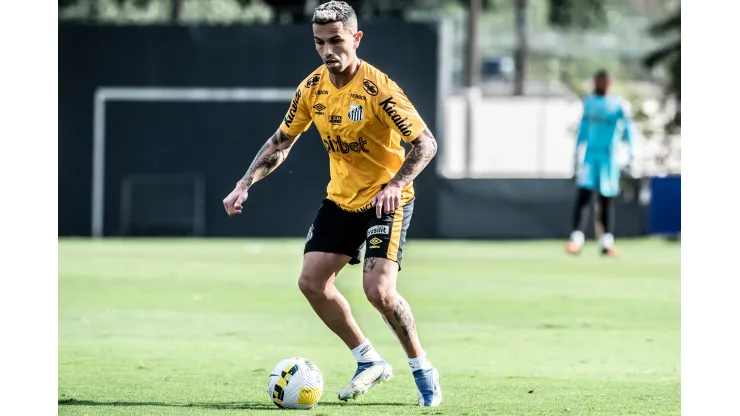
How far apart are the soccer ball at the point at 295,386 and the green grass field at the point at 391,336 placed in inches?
2.9

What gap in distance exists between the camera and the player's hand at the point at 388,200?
23.4ft

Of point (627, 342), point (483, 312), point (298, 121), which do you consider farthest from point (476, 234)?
point (298, 121)

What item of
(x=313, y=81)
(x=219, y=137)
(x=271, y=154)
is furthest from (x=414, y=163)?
(x=219, y=137)

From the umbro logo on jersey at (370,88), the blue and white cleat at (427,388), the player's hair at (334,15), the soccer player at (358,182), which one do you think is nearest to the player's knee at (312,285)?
the soccer player at (358,182)

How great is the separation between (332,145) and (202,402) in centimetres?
150

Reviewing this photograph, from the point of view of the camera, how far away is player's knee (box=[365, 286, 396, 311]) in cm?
726

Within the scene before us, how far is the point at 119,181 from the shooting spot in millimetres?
26266

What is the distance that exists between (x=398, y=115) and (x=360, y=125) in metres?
0.24

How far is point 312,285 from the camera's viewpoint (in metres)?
7.50

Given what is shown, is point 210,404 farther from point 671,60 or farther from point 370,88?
point 671,60

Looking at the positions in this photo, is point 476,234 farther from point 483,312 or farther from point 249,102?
point 483,312

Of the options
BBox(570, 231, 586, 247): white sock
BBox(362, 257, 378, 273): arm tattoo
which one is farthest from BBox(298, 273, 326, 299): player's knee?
BBox(570, 231, 586, 247): white sock

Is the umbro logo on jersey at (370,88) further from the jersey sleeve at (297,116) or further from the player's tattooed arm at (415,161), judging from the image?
the jersey sleeve at (297,116)

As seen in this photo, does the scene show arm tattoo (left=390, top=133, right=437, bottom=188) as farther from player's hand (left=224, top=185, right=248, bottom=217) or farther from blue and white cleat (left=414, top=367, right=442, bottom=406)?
blue and white cleat (left=414, top=367, right=442, bottom=406)
